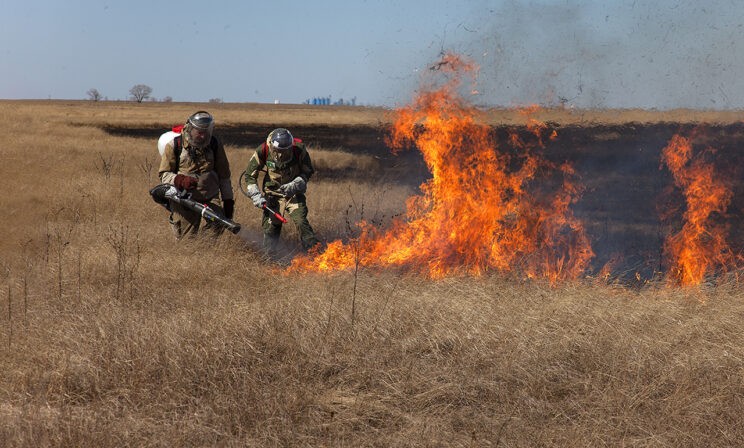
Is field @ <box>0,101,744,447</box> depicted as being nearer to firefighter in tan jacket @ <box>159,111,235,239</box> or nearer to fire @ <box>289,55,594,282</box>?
firefighter in tan jacket @ <box>159,111,235,239</box>

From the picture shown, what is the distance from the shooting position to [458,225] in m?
8.73

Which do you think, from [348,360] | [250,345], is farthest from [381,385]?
[250,345]

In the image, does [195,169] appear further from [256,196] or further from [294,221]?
[294,221]

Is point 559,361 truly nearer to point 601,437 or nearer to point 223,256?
point 601,437

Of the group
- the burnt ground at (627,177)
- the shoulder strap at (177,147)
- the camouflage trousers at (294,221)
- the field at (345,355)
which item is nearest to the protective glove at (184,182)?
the shoulder strap at (177,147)

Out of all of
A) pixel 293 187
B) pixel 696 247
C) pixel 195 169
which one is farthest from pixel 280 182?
pixel 696 247

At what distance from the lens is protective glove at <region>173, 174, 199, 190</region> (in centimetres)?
863

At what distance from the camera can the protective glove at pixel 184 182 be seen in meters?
8.63

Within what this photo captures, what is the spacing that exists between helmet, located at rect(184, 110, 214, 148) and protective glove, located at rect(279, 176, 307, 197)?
1.09m

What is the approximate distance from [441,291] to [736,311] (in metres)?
2.56

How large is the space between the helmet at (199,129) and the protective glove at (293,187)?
1.09 m

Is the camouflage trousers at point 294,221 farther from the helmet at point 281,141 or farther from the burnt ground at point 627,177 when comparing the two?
the burnt ground at point 627,177

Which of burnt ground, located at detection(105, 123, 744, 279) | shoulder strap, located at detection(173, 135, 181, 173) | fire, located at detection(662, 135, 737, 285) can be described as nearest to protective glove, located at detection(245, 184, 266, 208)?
shoulder strap, located at detection(173, 135, 181, 173)

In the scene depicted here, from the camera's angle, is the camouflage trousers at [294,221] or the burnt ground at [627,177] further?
the burnt ground at [627,177]
